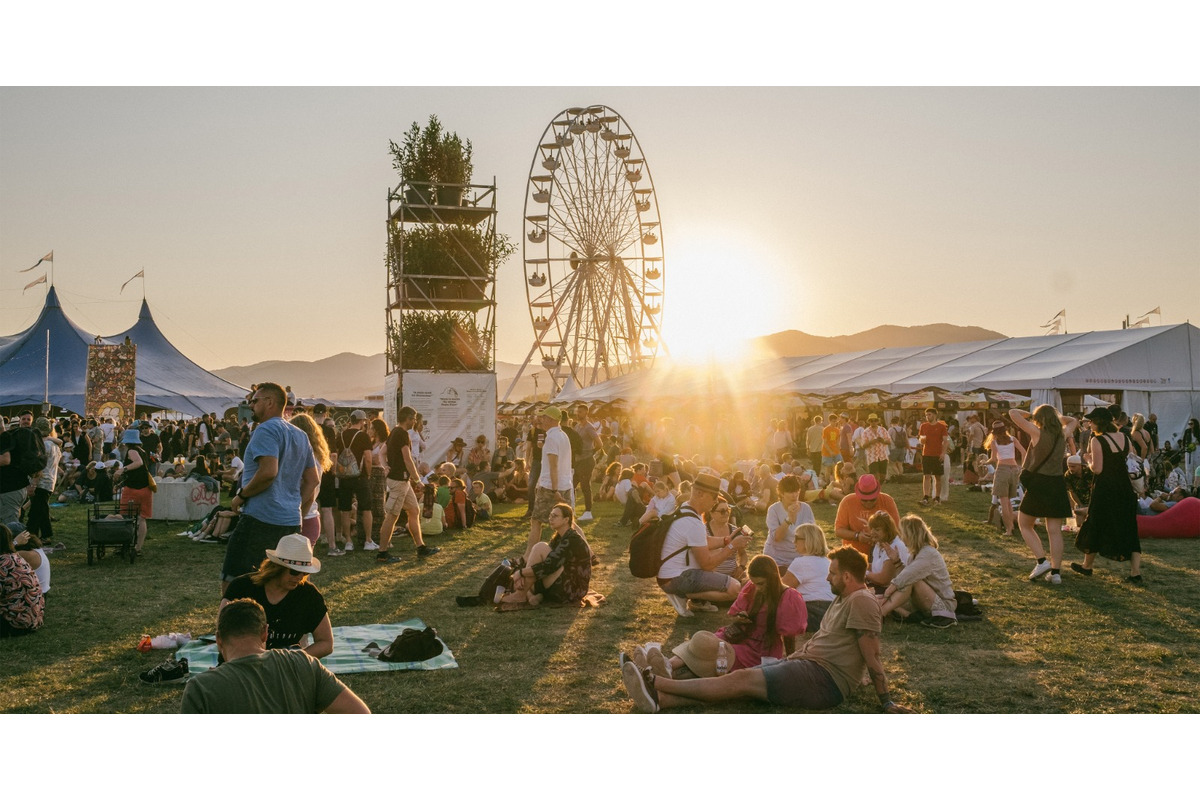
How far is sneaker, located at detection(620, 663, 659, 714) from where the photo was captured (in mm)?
5004

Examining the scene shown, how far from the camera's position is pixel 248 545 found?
5.23m

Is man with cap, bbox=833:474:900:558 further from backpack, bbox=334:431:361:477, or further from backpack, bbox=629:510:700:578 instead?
backpack, bbox=334:431:361:477

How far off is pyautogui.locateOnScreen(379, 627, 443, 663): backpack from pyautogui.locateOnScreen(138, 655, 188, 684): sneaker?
1198 mm

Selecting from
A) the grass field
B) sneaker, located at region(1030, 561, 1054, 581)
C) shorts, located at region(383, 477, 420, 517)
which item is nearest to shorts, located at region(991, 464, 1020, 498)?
the grass field

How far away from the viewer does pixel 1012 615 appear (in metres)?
7.57

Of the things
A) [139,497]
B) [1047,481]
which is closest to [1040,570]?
[1047,481]

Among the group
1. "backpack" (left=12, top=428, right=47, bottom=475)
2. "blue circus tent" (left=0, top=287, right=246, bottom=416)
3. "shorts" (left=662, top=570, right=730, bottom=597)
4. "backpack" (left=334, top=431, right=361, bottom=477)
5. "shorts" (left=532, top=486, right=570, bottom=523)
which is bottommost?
"shorts" (left=662, top=570, right=730, bottom=597)

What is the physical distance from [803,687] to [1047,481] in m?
5.33

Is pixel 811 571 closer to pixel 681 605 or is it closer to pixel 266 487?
pixel 681 605

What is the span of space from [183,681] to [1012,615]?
246 inches

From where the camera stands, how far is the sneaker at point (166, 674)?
5496 millimetres

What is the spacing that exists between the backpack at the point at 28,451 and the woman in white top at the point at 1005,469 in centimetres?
1140

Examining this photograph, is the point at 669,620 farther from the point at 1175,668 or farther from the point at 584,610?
the point at 1175,668

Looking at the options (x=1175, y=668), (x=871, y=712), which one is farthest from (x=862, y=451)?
(x=871, y=712)
